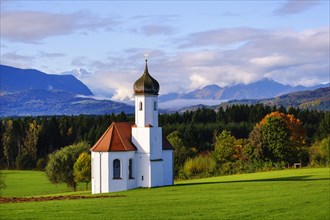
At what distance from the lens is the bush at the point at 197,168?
76.6 m

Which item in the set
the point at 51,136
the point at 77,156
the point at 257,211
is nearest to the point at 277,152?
the point at 77,156

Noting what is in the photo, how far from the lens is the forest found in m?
79.1

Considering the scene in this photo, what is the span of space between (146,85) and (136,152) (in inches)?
256

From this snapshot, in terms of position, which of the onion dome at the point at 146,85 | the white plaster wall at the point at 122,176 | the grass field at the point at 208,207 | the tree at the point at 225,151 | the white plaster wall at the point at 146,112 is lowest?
the grass field at the point at 208,207

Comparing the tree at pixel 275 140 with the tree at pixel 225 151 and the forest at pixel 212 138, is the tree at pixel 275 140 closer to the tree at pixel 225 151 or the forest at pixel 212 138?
the forest at pixel 212 138

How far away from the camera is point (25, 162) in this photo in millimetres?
120125

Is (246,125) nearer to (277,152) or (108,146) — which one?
(277,152)

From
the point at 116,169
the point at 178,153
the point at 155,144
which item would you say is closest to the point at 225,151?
the point at 178,153

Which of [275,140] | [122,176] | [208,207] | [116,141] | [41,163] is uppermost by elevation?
[275,140]

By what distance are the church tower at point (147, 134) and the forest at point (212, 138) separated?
2184 cm

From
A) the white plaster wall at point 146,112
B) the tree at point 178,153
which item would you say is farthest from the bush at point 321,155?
the white plaster wall at point 146,112

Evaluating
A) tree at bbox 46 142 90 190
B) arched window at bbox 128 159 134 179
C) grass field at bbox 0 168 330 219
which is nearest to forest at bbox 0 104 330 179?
tree at bbox 46 142 90 190

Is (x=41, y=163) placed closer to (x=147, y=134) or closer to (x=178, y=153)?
(x=178, y=153)

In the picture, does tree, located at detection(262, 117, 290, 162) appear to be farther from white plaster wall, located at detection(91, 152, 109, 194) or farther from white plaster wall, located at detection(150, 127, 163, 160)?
white plaster wall, located at detection(91, 152, 109, 194)
